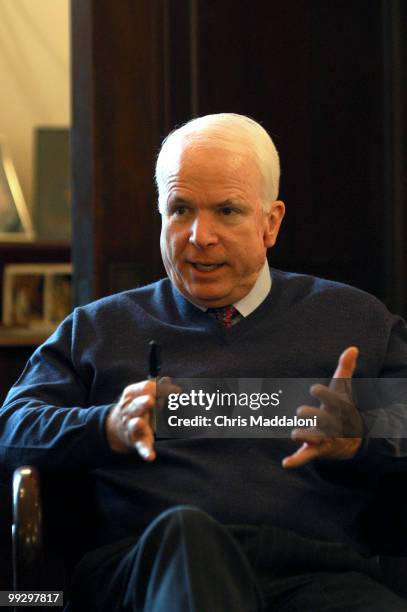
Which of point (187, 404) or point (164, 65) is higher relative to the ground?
point (164, 65)

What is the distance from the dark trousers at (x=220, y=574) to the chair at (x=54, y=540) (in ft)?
0.22

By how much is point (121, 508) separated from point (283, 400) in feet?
1.01

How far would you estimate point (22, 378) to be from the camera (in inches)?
72.2

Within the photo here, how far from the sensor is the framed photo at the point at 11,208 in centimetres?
365

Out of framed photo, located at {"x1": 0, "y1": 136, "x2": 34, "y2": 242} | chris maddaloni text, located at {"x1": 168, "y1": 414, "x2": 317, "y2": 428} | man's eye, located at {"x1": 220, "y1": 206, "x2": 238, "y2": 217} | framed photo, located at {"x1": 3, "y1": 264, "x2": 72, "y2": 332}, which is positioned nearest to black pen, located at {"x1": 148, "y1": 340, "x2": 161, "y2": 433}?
chris maddaloni text, located at {"x1": 168, "y1": 414, "x2": 317, "y2": 428}

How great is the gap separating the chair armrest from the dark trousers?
0.41 ft

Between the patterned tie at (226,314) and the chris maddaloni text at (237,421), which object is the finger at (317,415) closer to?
the chris maddaloni text at (237,421)

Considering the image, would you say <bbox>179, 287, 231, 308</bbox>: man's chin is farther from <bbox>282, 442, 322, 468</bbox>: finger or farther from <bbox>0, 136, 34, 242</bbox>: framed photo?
<bbox>0, 136, 34, 242</bbox>: framed photo

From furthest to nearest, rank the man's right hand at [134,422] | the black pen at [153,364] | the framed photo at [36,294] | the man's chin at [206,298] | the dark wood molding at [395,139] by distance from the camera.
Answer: the framed photo at [36,294] → the dark wood molding at [395,139] → the man's chin at [206,298] → the black pen at [153,364] → the man's right hand at [134,422]

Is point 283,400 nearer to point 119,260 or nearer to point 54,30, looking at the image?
point 119,260

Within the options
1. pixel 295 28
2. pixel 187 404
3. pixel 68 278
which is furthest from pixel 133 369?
pixel 68 278

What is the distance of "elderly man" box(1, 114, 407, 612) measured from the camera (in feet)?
5.14

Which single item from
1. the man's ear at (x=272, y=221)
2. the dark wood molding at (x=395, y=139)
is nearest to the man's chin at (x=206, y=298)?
the man's ear at (x=272, y=221)

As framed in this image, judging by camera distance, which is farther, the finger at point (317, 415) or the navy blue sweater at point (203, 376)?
the navy blue sweater at point (203, 376)
